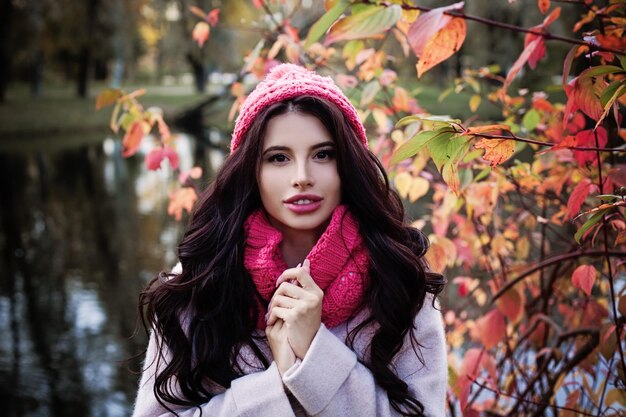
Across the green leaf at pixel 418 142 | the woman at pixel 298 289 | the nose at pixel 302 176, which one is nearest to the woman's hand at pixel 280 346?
the woman at pixel 298 289

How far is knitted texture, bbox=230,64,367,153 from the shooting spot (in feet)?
4.75

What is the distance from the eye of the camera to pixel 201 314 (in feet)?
4.89

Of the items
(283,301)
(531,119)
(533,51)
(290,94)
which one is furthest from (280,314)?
(531,119)

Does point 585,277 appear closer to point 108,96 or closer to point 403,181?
point 403,181

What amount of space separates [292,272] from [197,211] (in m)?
0.35

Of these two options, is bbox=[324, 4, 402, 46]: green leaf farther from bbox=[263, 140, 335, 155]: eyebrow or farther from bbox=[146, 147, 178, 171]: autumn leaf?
bbox=[146, 147, 178, 171]: autumn leaf

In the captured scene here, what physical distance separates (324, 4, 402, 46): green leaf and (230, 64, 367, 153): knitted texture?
0.44 m

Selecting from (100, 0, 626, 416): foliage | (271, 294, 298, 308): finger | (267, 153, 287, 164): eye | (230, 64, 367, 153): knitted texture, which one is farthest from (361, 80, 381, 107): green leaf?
(271, 294, 298, 308): finger

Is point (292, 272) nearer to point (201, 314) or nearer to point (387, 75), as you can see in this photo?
point (201, 314)

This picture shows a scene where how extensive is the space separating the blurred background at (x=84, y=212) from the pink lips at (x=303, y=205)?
22.0 inches

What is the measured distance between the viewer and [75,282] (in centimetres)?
609

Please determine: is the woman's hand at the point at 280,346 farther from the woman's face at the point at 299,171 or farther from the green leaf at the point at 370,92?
the green leaf at the point at 370,92

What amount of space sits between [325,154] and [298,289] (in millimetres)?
309

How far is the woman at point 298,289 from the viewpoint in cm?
139
